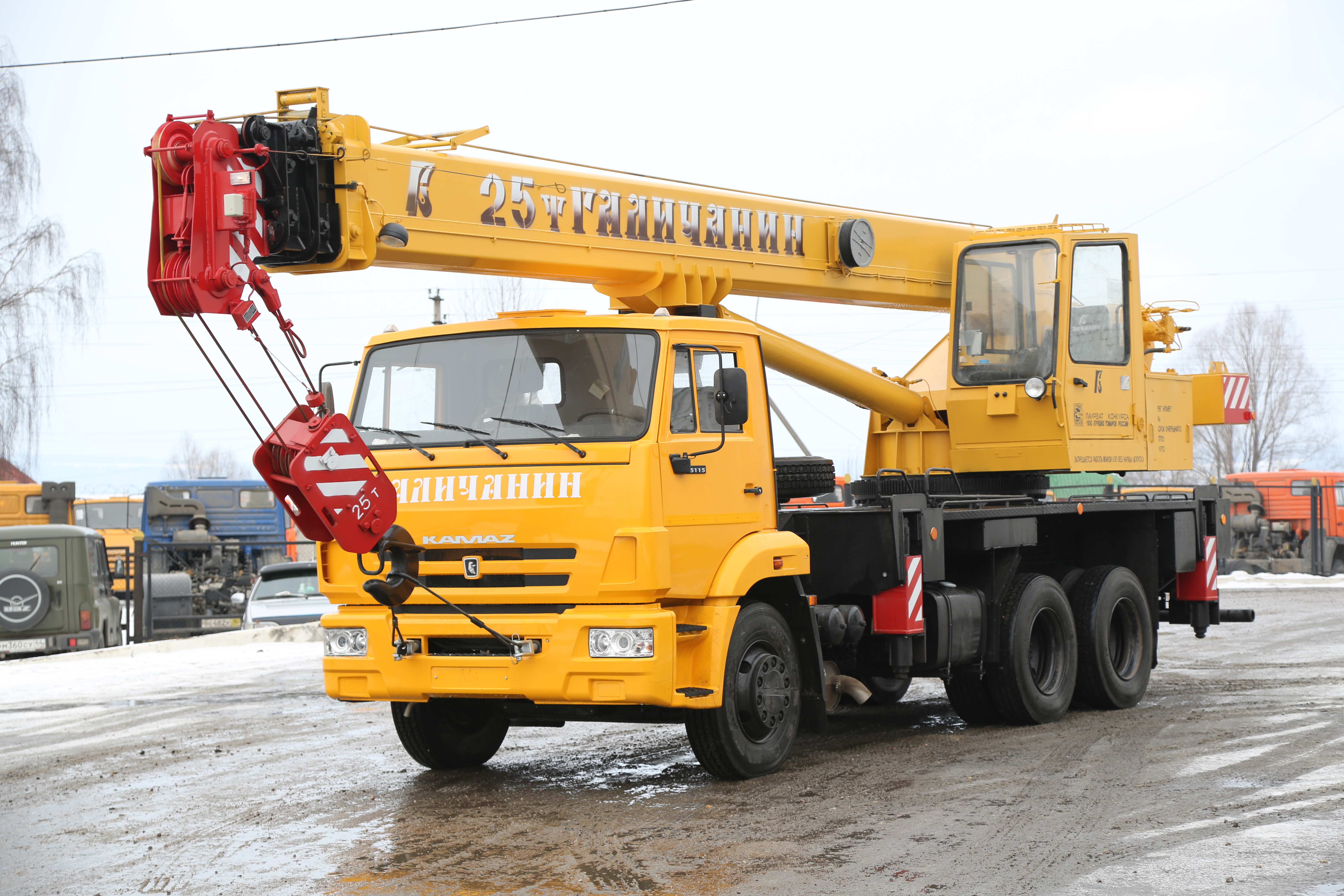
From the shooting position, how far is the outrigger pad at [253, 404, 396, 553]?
7.16 meters

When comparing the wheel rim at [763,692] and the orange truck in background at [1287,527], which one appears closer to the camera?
the wheel rim at [763,692]

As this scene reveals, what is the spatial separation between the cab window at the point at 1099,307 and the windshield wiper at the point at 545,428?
494 centimetres

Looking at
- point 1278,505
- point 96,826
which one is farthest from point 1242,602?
Answer: point 96,826

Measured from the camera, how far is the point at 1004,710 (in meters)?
10.2

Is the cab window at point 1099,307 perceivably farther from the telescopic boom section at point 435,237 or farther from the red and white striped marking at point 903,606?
the red and white striped marking at point 903,606

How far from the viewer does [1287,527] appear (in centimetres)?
3092

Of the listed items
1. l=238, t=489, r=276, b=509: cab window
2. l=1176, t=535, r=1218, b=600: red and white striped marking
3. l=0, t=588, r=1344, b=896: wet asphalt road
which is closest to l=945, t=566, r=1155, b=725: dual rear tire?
l=0, t=588, r=1344, b=896: wet asphalt road

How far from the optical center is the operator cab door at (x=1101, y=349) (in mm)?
10898

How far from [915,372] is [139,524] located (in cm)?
2878

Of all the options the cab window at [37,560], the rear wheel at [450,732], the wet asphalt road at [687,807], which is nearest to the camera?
the wet asphalt road at [687,807]

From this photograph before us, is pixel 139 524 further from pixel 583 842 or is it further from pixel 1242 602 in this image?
pixel 583 842

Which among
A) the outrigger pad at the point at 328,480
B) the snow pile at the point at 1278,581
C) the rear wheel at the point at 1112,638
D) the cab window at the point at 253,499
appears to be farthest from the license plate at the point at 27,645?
the snow pile at the point at 1278,581

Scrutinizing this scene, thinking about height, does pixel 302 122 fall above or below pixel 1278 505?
above

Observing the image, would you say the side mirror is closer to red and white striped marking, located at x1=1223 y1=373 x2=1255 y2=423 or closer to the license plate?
red and white striped marking, located at x1=1223 y1=373 x2=1255 y2=423
